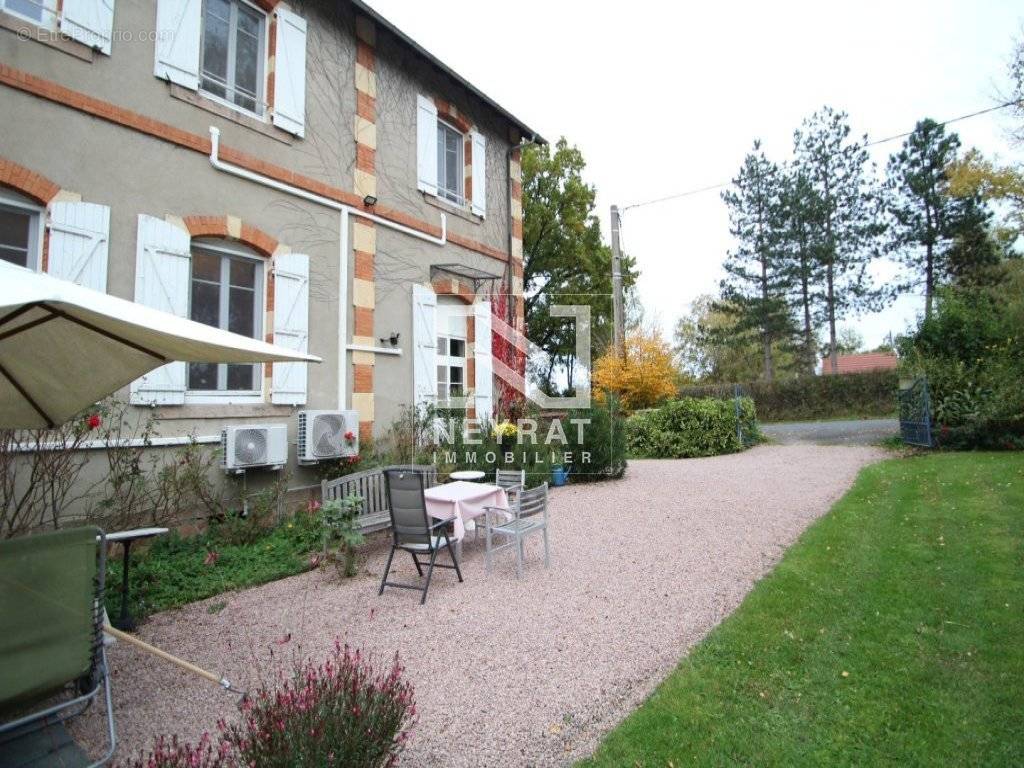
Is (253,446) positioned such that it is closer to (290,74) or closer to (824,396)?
(290,74)

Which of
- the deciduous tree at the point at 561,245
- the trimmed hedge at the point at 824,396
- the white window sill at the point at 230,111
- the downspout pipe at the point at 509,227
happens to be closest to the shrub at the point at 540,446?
the downspout pipe at the point at 509,227

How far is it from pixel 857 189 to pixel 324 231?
27619mm

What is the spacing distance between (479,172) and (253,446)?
6302 mm

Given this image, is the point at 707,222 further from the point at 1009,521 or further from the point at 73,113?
the point at 73,113

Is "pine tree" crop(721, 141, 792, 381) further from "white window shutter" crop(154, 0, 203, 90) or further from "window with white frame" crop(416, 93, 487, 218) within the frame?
"white window shutter" crop(154, 0, 203, 90)

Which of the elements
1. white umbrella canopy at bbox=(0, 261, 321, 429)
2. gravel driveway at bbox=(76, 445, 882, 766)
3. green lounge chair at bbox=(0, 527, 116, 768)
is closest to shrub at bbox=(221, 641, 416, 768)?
gravel driveway at bbox=(76, 445, 882, 766)

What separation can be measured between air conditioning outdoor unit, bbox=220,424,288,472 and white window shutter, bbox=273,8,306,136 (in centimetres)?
373

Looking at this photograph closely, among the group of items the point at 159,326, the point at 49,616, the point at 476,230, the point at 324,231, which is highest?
the point at 476,230

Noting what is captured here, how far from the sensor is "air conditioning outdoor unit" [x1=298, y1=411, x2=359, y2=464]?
6.77 metres

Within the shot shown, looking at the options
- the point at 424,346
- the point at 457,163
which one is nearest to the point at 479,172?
the point at 457,163

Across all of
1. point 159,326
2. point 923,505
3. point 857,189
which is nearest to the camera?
point 159,326

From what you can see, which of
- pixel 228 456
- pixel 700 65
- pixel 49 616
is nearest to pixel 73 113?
pixel 228 456

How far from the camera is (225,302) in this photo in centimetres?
648

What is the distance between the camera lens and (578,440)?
10.1 m
